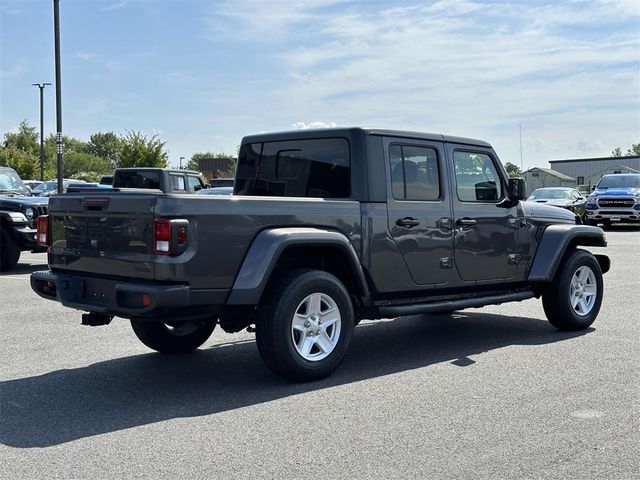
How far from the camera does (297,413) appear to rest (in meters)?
5.09

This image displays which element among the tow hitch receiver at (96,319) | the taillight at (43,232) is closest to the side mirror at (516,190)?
the tow hitch receiver at (96,319)

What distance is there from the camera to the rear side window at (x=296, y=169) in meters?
6.59

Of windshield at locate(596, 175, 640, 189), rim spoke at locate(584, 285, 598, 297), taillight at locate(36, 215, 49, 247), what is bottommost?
rim spoke at locate(584, 285, 598, 297)

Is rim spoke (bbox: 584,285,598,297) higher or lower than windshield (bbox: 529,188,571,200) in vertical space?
lower

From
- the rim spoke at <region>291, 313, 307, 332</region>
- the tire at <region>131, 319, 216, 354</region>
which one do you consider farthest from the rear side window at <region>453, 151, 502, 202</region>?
the tire at <region>131, 319, 216, 354</region>

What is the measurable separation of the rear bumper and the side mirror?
3.39m

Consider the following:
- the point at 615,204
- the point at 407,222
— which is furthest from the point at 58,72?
the point at 407,222

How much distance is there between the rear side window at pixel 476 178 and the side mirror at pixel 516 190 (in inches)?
4.2

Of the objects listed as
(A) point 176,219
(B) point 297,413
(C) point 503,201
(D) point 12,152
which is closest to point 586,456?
(B) point 297,413

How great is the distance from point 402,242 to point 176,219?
210cm

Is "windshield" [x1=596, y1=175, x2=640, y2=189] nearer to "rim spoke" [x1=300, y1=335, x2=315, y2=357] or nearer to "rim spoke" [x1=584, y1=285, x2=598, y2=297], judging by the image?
"rim spoke" [x1=584, y1=285, x2=598, y2=297]

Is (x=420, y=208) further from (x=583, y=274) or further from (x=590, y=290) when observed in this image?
(x=590, y=290)

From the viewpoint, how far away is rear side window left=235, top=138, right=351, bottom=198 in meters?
6.59

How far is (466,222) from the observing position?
23.3 feet
